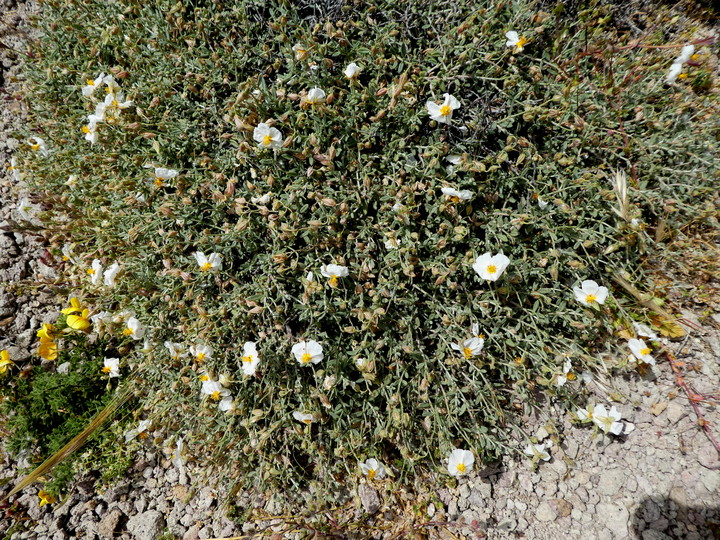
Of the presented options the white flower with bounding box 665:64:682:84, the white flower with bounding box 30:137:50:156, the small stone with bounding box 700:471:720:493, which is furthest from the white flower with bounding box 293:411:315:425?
the white flower with bounding box 665:64:682:84

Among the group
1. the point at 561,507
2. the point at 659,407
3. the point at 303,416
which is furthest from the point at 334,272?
the point at 659,407

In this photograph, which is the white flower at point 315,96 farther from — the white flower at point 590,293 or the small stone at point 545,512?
the small stone at point 545,512

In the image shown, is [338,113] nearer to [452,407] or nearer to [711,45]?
[452,407]

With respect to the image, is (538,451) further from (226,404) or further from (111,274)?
(111,274)

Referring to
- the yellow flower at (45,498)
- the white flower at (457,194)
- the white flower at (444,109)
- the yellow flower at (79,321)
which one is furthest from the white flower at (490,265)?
the yellow flower at (45,498)

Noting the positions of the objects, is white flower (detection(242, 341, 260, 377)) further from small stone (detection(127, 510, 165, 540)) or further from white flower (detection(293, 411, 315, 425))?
small stone (detection(127, 510, 165, 540))

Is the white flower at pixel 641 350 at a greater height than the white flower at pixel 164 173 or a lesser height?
lesser

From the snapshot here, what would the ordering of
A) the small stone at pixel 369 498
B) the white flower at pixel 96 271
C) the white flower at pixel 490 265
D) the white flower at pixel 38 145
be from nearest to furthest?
the white flower at pixel 490 265 < the small stone at pixel 369 498 < the white flower at pixel 96 271 < the white flower at pixel 38 145

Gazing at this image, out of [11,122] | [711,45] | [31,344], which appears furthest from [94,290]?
[711,45]
